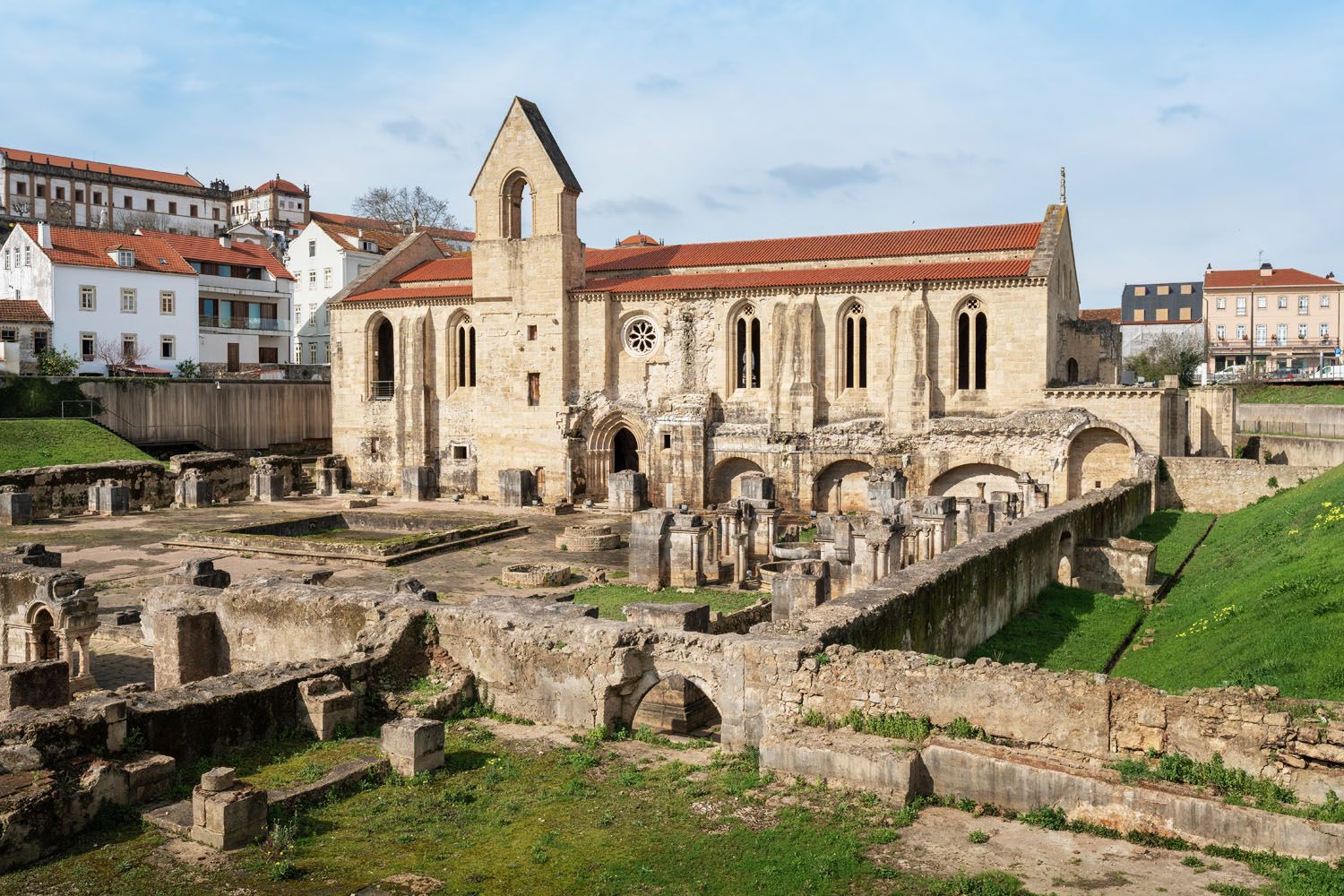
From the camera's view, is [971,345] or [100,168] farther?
[100,168]

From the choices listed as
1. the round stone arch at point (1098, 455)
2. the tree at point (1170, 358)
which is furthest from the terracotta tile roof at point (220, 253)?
the tree at point (1170, 358)

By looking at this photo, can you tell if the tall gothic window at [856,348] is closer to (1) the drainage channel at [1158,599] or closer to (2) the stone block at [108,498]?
(1) the drainage channel at [1158,599]

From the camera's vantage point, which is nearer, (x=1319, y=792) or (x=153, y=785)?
(x=1319, y=792)

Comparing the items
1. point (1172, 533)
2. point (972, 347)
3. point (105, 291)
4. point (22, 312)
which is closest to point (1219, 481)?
point (1172, 533)

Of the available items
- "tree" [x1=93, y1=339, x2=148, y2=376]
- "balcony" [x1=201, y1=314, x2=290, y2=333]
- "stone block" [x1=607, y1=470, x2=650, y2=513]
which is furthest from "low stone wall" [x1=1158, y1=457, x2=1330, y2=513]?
"balcony" [x1=201, y1=314, x2=290, y2=333]

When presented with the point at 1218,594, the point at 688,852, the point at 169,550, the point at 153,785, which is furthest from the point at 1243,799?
the point at 169,550

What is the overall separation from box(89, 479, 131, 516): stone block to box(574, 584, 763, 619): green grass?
2210 centimetres

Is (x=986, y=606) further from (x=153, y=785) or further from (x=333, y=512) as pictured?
(x=333, y=512)

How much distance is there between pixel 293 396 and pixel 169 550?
23.1 m

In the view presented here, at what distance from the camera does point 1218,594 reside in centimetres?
2062

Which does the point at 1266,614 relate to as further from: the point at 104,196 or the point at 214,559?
the point at 104,196

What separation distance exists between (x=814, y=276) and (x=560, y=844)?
109ft

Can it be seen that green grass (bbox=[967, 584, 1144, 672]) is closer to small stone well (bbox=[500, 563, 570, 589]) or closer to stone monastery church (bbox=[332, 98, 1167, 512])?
small stone well (bbox=[500, 563, 570, 589])

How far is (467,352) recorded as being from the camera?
154 feet
